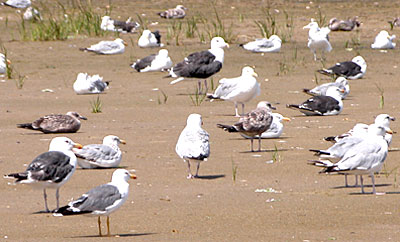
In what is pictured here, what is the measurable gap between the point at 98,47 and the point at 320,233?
606 inches

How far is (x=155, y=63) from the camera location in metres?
20.2

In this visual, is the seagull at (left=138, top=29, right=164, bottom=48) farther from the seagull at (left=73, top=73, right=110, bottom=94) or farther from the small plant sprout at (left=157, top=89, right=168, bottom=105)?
the small plant sprout at (left=157, top=89, right=168, bottom=105)

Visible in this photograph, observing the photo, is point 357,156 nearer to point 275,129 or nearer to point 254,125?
point 254,125

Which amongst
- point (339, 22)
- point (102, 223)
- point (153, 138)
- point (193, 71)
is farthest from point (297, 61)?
point (102, 223)

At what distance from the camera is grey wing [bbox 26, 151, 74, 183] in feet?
27.3

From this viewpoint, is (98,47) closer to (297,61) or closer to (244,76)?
(297,61)

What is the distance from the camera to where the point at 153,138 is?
41.0 ft

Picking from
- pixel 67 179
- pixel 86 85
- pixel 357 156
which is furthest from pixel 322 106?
pixel 67 179

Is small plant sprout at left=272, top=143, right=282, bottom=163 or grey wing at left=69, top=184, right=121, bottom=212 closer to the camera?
grey wing at left=69, top=184, right=121, bottom=212

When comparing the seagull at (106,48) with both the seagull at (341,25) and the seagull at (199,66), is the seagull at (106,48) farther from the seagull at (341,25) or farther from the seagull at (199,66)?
the seagull at (341,25)

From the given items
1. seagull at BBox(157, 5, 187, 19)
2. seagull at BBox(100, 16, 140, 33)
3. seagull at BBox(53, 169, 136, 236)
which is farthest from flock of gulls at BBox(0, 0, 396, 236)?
seagull at BBox(157, 5, 187, 19)

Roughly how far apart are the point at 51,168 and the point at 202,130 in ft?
7.53

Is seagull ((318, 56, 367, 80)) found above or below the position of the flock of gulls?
below

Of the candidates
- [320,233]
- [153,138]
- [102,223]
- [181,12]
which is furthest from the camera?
[181,12]
